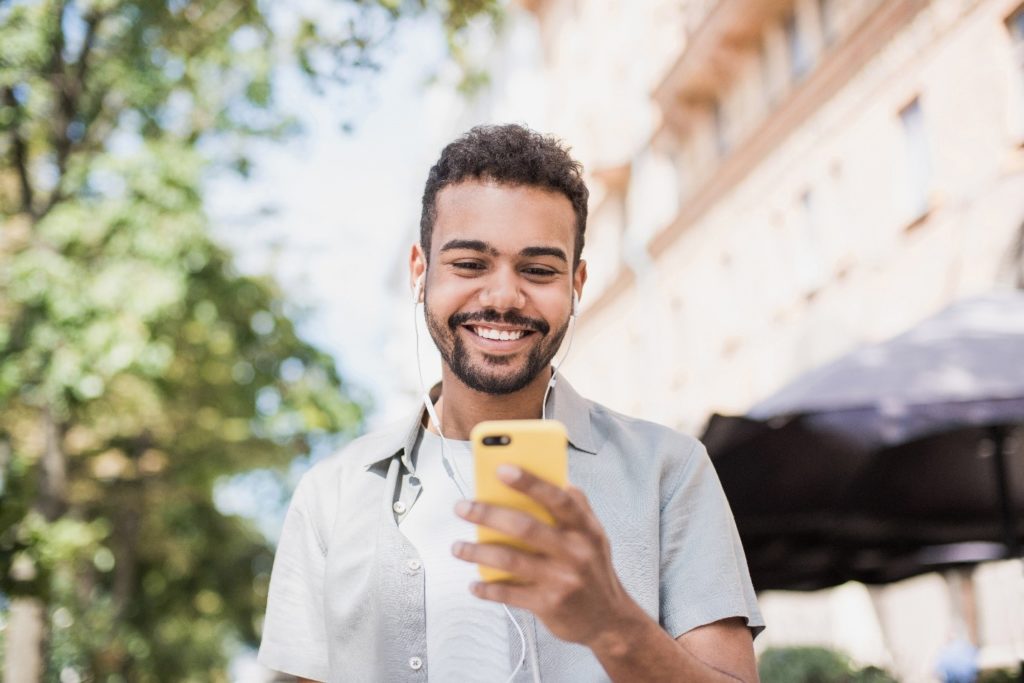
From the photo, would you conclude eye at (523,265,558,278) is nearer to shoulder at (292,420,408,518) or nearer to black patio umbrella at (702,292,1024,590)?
shoulder at (292,420,408,518)

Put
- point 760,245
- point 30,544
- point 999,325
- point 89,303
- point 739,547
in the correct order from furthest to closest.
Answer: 1. point 760,245
2. point 89,303
3. point 30,544
4. point 999,325
5. point 739,547

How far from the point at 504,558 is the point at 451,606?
696 millimetres

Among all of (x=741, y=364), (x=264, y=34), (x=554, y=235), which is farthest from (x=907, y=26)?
(x=554, y=235)

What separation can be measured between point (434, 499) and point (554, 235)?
61cm

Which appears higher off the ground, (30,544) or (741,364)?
(741,364)

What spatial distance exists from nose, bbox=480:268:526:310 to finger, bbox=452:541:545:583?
2.47 ft

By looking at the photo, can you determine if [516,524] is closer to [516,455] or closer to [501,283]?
[516,455]

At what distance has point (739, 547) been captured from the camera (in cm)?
212

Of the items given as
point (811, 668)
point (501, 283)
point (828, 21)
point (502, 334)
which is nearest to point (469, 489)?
point (502, 334)

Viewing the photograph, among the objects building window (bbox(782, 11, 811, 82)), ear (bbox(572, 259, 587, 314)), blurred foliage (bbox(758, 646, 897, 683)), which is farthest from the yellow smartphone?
building window (bbox(782, 11, 811, 82))

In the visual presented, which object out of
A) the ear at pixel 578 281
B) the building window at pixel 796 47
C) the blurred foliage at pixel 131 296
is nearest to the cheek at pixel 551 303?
the ear at pixel 578 281

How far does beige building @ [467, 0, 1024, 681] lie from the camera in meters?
12.5

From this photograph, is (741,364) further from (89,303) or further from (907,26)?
(89,303)

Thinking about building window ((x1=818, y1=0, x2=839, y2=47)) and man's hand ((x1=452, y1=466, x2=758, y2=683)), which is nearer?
man's hand ((x1=452, y1=466, x2=758, y2=683))
